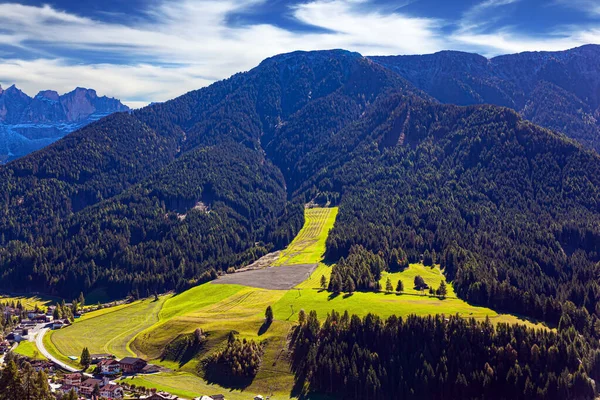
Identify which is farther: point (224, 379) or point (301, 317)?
point (301, 317)

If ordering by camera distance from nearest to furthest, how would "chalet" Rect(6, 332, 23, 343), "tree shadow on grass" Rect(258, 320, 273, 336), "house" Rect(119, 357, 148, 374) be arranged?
"house" Rect(119, 357, 148, 374), "tree shadow on grass" Rect(258, 320, 273, 336), "chalet" Rect(6, 332, 23, 343)

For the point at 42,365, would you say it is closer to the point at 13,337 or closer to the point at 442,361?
the point at 13,337

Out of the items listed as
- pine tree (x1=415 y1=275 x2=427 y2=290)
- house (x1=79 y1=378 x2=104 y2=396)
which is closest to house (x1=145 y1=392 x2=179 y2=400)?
house (x1=79 y1=378 x2=104 y2=396)

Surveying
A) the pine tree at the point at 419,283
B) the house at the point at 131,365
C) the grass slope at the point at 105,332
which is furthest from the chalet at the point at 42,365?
the pine tree at the point at 419,283

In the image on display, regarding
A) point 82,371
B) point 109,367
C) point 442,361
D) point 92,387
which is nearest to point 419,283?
point 442,361

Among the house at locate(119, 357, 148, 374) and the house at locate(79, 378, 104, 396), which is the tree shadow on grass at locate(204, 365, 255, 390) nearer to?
the house at locate(119, 357, 148, 374)

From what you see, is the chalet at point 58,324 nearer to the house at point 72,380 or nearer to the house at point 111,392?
the house at point 72,380

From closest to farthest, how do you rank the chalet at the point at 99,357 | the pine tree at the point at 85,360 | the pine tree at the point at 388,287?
the pine tree at the point at 85,360 → the chalet at the point at 99,357 → the pine tree at the point at 388,287
